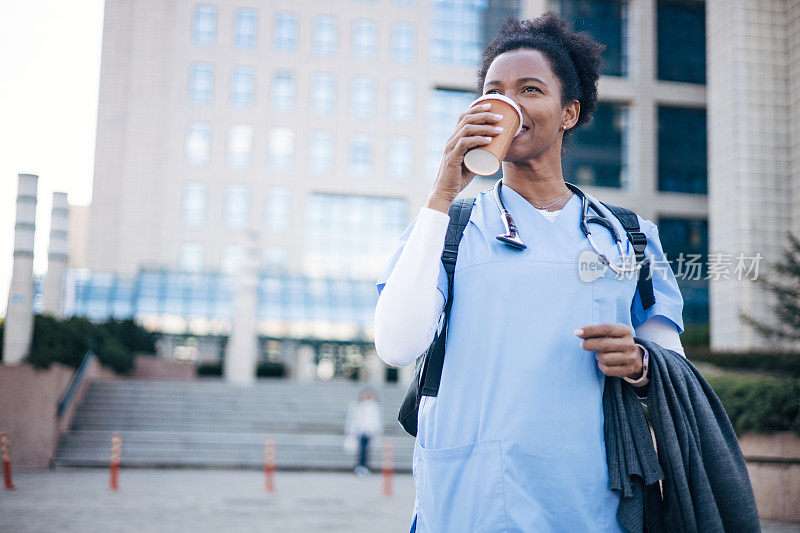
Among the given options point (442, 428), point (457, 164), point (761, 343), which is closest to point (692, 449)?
point (442, 428)

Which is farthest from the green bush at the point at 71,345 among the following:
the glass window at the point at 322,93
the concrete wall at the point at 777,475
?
the glass window at the point at 322,93

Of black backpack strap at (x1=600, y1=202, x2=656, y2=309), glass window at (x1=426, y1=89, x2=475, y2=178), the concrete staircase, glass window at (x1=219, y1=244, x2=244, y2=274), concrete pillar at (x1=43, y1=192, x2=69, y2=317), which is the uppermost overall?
glass window at (x1=426, y1=89, x2=475, y2=178)

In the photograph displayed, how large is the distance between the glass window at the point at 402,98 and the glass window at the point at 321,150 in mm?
4187

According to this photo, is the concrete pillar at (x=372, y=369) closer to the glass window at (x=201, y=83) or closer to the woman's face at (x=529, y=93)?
the glass window at (x=201, y=83)

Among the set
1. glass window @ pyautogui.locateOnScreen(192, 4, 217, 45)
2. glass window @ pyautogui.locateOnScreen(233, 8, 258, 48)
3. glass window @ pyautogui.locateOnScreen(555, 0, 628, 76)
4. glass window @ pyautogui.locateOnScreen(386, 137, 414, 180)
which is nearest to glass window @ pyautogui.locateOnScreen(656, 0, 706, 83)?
glass window @ pyautogui.locateOnScreen(555, 0, 628, 76)

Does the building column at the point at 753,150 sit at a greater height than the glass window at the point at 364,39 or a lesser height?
lesser

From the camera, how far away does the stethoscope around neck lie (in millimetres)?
1945

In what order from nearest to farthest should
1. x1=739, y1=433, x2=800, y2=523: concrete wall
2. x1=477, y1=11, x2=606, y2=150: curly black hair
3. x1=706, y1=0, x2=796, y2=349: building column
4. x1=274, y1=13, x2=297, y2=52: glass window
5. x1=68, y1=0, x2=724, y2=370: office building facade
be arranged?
1. x1=477, y1=11, x2=606, y2=150: curly black hair
2. x1=739, y1=433, x2=800, y2=523: concrete wall
3. x1=706, y1=0, x2=796, y2=349: building column
4. x1=68, y1=0, x2=724, y2=370: office building facade
5. x1=274, y1=13, x2=297, y2=52: glass window

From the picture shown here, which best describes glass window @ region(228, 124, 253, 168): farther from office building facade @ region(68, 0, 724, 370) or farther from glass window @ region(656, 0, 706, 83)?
glass window @ region(656, 0, 706, 83)

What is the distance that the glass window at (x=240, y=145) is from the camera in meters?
47.6

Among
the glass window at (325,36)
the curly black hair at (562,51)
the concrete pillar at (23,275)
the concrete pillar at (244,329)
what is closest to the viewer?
the curly black hair at (562,51)

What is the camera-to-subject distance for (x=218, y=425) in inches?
858

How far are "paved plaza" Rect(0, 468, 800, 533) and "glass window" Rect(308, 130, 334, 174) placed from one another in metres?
32.9

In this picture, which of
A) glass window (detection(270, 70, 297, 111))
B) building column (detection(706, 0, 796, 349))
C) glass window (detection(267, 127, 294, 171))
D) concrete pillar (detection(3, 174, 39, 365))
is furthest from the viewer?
glass window (detection(270, 70, 297, 111))
